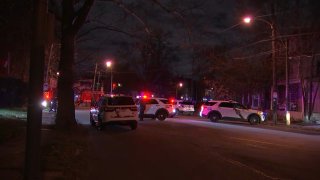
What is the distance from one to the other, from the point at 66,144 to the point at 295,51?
94.3 feet

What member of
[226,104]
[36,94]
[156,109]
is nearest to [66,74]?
[156,109]

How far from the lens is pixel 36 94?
8602 mm

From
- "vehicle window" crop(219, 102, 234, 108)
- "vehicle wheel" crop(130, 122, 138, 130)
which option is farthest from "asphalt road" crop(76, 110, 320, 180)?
"vehicle window" crop(219, 102, 234, 108)

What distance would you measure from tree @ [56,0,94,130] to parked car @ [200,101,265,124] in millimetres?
16957

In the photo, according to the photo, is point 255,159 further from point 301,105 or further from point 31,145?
point 301,105

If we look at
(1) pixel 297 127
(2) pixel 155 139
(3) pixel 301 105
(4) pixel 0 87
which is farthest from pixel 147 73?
(2) pixel 155 139

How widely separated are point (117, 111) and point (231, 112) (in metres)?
14.7

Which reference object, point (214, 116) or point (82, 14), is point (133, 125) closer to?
point (82, 14)

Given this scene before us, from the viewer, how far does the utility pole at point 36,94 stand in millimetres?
8398

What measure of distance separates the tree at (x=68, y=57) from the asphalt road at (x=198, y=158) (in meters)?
3.05

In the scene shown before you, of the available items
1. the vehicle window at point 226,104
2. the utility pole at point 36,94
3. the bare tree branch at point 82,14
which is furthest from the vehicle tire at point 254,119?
the utility pole at point 36,94

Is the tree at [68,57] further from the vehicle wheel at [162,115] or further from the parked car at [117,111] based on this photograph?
the vehicle wheel at [162,115]

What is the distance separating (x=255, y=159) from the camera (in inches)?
620

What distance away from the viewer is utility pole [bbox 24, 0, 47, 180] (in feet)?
27.6
